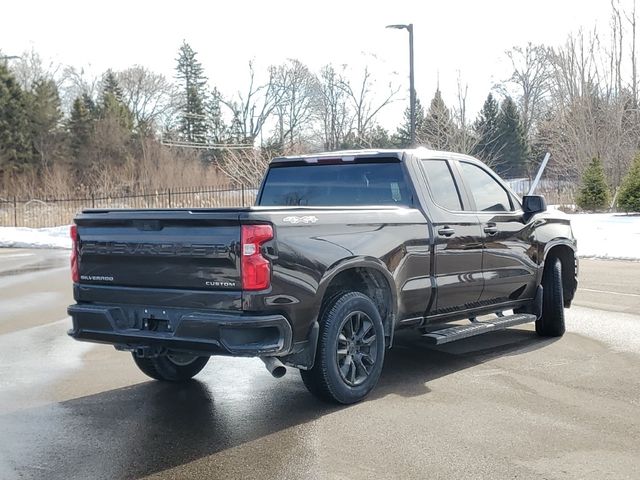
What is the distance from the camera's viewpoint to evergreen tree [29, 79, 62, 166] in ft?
178

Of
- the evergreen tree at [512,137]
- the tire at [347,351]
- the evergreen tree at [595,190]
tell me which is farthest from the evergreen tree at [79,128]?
the tire at [347,351]

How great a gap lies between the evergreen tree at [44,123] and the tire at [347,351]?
52.0 metres

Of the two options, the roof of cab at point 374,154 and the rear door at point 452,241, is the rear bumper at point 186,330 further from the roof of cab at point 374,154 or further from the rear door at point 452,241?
the roof of cab at point 374,154

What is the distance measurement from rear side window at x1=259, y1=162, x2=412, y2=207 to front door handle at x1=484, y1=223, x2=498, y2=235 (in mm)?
1011

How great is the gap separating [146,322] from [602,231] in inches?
754

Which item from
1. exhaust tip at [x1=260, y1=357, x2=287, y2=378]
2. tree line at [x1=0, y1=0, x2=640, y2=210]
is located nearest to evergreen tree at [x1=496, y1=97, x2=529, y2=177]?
tree line at [x1=0, y1=0, x2=640, y2=210]

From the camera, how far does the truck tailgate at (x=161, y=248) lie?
493cm

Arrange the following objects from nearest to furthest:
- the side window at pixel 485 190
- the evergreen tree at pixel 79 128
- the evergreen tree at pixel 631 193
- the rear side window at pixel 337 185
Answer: the rear side window at pixel 337 185 < the side window at pixel 485 190 < the evergreen tree at pixel 631 193 < the evergreen tree at pixel 79 128

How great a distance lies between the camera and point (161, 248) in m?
5.16

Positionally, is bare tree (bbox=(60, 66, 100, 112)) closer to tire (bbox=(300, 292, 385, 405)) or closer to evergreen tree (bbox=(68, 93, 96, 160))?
evergreen tree (bbox=(68, 93, 96, 160))

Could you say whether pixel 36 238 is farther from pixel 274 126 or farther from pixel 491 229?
pixel 274 126

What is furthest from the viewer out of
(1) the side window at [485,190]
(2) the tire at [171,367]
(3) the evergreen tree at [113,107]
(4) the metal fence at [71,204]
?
(3) the evergreen tree at [113,107]

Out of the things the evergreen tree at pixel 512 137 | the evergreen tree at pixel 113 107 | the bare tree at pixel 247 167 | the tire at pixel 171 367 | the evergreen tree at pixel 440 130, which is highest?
the evergreen tree at pixel 113 107

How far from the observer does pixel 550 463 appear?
4363 mm
